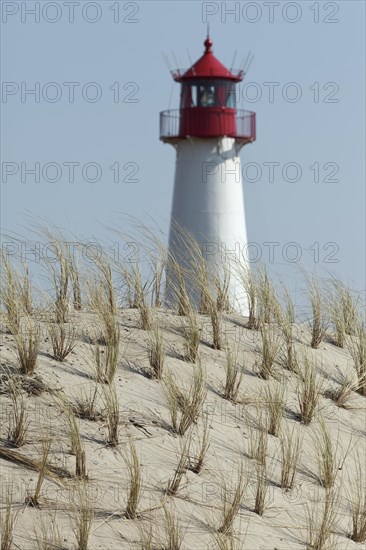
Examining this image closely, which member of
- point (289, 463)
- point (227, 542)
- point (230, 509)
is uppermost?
point (289, 463)

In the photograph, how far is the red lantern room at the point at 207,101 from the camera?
19.1 meters

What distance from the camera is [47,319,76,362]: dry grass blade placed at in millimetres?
6016

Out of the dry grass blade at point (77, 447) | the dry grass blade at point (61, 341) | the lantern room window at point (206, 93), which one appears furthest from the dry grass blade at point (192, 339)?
the lantern room window at point (206, 93)

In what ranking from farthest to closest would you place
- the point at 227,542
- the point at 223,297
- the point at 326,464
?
1. the point at 223,297
2. the point at 326,464
3. the point at 227,542

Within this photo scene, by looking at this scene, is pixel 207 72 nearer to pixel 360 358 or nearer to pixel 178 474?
pixel 360 358

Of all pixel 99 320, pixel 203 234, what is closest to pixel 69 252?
pixel 99 320

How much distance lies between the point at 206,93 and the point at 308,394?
1375 cm

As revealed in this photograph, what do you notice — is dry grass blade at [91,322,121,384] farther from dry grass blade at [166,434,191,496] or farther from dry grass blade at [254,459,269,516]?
dry grass blade at [254,459,269,516]

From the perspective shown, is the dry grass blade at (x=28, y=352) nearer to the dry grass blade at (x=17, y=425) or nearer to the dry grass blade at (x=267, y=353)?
the dry grass blade at (x=17, y=425)

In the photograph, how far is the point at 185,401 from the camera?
5703mm

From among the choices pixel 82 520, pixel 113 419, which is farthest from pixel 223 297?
pixel 82 520

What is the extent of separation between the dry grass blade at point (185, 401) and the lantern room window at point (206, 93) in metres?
13.9

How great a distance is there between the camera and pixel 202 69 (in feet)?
62.8

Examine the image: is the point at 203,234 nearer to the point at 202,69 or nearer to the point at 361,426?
the point at 202,69
